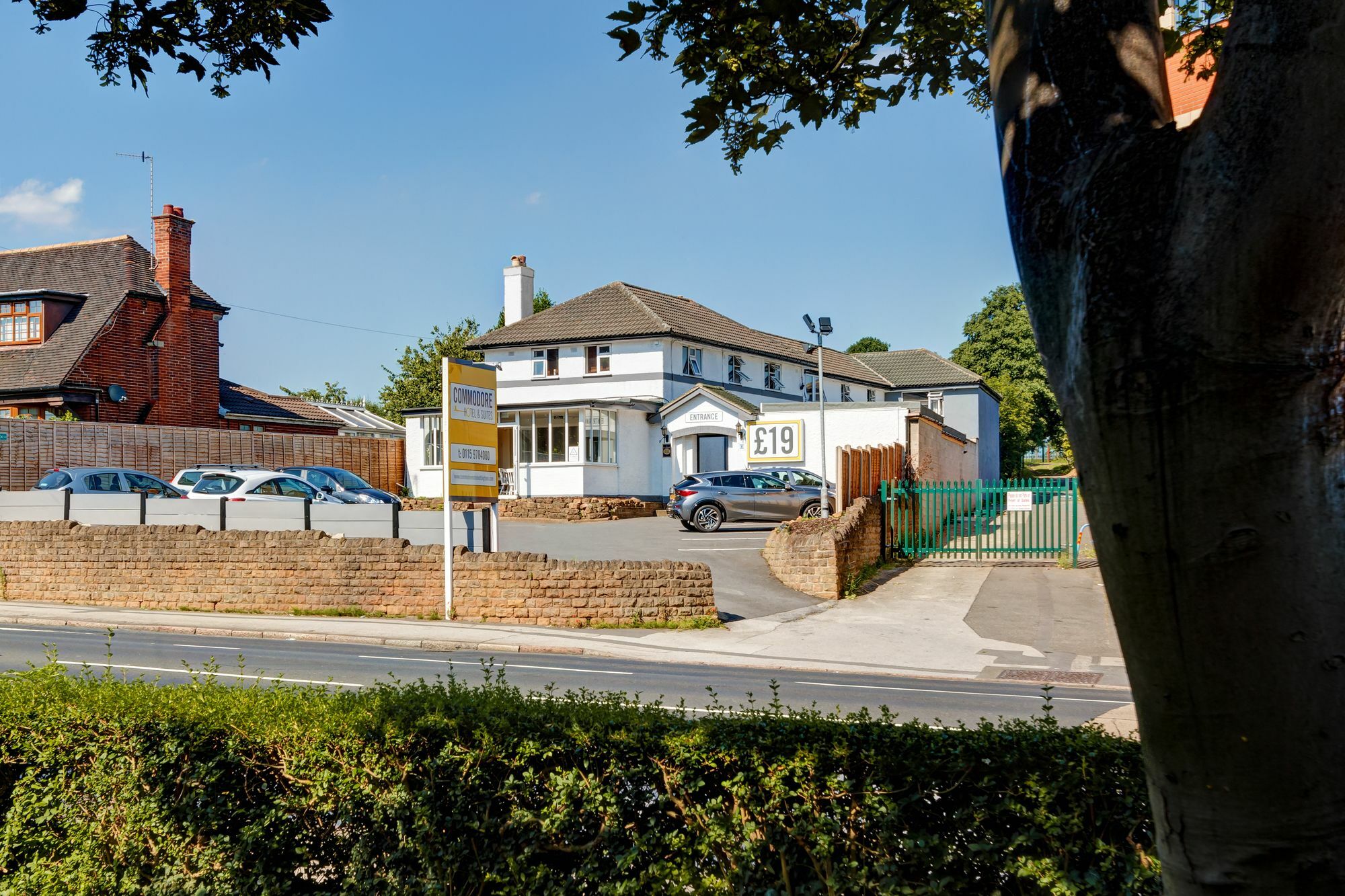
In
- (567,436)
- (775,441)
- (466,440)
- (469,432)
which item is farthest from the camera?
(567,436)

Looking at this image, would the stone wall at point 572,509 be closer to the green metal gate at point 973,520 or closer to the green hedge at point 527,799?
the green metal gate at point 973,520

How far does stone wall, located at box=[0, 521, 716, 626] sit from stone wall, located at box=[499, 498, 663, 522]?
1593cm

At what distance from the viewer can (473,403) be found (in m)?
18.1

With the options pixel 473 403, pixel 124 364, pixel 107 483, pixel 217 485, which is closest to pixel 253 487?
pixel 217 485

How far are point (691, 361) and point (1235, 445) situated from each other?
4210 centimetres

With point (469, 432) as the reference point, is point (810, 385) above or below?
above

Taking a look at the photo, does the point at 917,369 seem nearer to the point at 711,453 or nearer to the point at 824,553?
the point at 711,453

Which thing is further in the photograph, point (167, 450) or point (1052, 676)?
point (167, 450)

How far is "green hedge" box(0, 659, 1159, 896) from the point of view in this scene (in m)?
3.66

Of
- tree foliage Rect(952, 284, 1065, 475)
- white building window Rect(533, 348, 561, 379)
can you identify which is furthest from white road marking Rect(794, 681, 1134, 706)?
tree foliage Rect(952, 284, 1065, 475)

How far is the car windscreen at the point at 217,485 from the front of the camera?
A: 2627 cm

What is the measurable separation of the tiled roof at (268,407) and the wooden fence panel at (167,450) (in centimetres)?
485

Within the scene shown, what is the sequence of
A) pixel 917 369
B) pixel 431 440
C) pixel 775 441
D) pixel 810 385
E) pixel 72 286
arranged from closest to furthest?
pixel 775 441 < pixel 72 286 < pixel 431 440 < pixel 810 385 < pixel 917 369

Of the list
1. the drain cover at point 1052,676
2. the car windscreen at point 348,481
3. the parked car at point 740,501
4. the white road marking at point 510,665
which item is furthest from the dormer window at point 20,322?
the drain cover at point 1052,676
